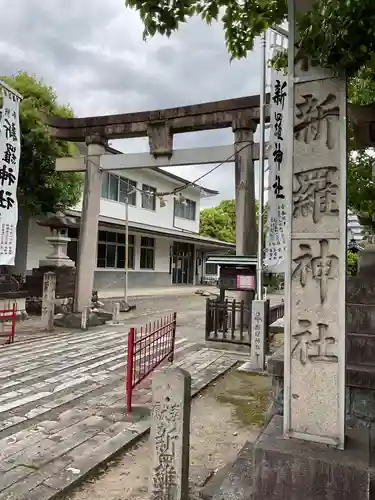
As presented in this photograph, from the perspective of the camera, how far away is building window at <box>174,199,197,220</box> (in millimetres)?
28825

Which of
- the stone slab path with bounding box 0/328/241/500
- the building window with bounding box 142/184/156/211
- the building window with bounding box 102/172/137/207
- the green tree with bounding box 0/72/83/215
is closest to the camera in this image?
the stone slab path with bounding box 0/328/241/500

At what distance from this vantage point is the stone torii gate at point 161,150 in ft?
36.0

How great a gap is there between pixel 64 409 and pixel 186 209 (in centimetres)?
2542

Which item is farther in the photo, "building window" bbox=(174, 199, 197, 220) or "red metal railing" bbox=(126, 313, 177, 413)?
"building window" bbox=(174, 199, 197, 220)

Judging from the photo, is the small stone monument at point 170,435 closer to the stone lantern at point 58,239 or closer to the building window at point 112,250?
the stone lantern at point 58,239

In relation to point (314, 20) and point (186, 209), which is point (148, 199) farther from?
point (314, 20)

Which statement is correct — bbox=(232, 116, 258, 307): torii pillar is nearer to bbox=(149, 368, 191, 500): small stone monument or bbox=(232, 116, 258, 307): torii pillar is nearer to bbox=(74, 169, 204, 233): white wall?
bbox=(149, 368, 191, 500): small stone monument

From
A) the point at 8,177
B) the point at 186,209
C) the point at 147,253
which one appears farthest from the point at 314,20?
the point at 186,209

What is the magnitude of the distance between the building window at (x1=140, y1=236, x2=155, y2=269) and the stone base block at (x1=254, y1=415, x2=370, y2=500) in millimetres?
21635

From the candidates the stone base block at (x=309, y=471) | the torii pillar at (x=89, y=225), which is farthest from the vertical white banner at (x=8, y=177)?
the stone base block at (x=309, y=471)

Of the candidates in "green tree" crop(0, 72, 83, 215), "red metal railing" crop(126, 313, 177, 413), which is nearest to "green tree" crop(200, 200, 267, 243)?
"green tree" crop(0, 72, 83, 215)

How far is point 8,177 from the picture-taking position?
8.86 metres

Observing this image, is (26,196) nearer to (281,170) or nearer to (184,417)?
(281,170)

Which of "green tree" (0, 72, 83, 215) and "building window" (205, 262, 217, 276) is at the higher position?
"green tree" (0, 72, 83, 215)
